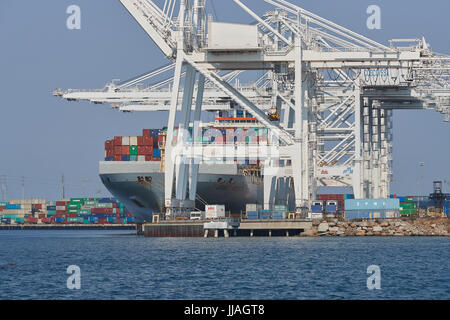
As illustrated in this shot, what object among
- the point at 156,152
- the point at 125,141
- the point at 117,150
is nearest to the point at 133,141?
the point at 125,141

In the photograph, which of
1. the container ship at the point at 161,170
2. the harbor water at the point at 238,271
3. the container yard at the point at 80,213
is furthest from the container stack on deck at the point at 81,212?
the harbor water at the point at 238,271

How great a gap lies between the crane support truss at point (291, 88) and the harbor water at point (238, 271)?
10.1m

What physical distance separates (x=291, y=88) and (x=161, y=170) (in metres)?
12.9

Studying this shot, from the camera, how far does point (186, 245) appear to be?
201 feet

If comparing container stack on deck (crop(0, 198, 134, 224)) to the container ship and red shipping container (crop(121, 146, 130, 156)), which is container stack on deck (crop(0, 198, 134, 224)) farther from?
red shipping container (crop(121, 146, 130, 156))

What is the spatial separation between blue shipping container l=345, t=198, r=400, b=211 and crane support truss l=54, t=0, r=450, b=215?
3274 millimetres

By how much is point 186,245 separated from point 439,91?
34.3 metres

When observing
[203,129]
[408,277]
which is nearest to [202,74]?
[203,129]

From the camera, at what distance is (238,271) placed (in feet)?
138

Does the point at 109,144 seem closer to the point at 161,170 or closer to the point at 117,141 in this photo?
the point at 117,141

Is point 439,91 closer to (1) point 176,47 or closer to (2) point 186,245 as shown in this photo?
(1) point 176,47

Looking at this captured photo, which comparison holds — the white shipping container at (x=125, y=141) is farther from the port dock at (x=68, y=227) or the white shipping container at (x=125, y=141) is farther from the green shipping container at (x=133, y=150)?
the port dock at (x=68, y=227)

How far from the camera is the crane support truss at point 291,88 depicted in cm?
6725
